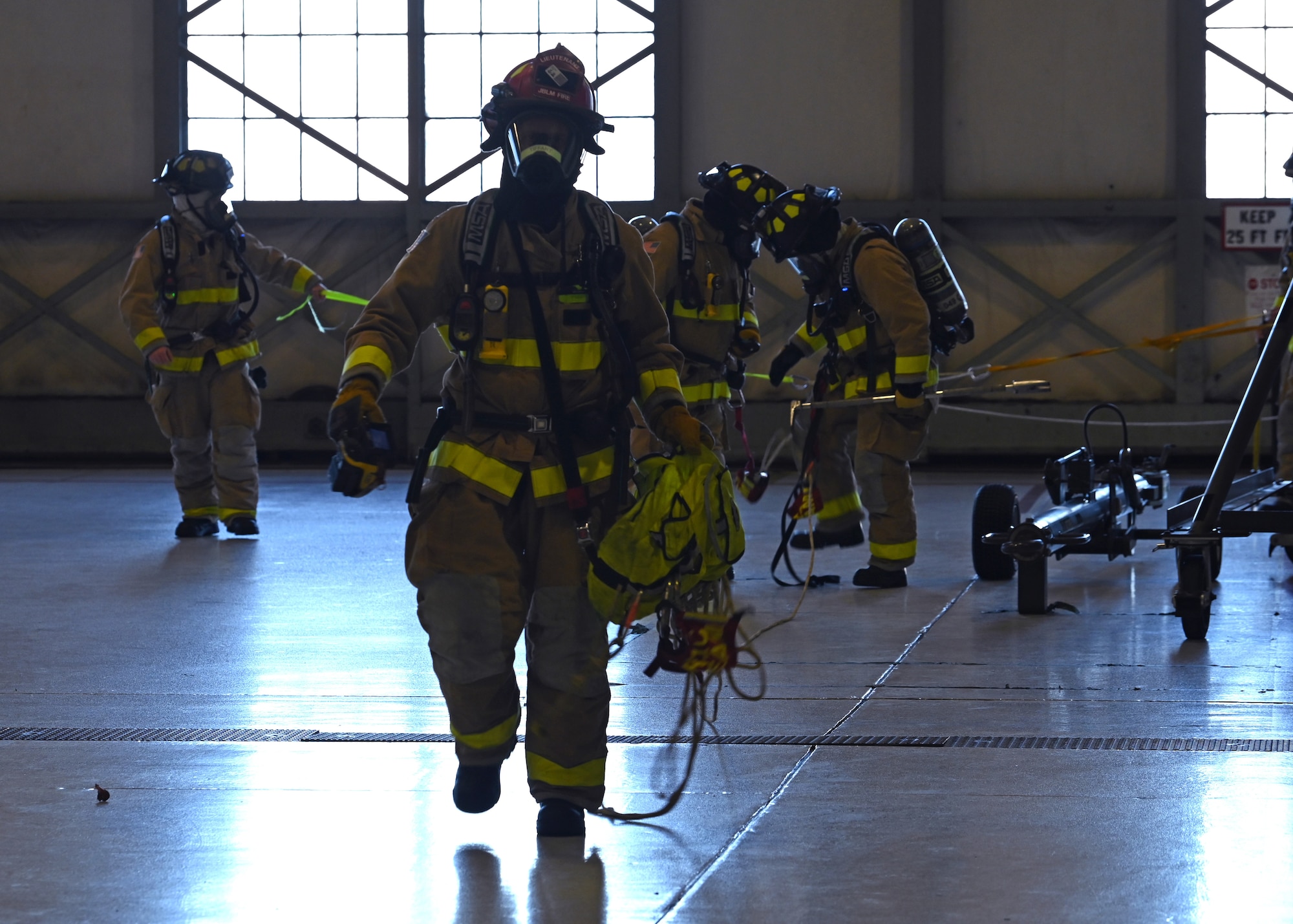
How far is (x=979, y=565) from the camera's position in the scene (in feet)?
26.7

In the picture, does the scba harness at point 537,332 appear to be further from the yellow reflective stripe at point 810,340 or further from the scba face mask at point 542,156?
the yellow reflective stripe at point 810,340

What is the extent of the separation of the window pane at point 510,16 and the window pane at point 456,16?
67 mm

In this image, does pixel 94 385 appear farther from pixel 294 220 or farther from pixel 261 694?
pixel 261 694

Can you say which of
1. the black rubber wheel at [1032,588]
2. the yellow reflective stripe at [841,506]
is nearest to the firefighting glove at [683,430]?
the black rubber wheel at [1032,588]

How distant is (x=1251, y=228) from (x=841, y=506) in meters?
7.14

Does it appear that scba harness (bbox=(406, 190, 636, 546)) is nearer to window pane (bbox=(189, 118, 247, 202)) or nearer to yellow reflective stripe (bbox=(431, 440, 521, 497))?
yellow reflective stripe (bbox=(431, 440, 521, 497))

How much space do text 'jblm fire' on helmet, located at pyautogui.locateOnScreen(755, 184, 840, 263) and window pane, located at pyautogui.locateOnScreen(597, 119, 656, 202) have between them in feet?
29.9

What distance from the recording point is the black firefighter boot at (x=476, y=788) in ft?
12.5

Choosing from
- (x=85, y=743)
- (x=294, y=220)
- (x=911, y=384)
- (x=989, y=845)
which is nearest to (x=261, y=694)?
(x=85, y=743)

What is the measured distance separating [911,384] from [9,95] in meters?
12.8

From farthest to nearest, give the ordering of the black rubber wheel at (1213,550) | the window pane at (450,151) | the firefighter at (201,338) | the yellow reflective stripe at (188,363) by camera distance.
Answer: the window pane at (450,151)
the yellow reflective stripe at (188,363)
the firefighter at (201,338)
the black rubber wheel at (1213,550)

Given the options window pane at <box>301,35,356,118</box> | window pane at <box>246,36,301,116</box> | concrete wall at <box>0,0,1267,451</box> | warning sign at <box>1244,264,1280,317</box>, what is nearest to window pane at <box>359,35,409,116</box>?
window pane at <box>301,35,356,118</box>

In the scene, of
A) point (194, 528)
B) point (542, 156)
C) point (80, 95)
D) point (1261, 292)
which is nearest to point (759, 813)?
point (542, 156)

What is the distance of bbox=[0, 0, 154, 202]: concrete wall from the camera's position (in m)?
16.8
